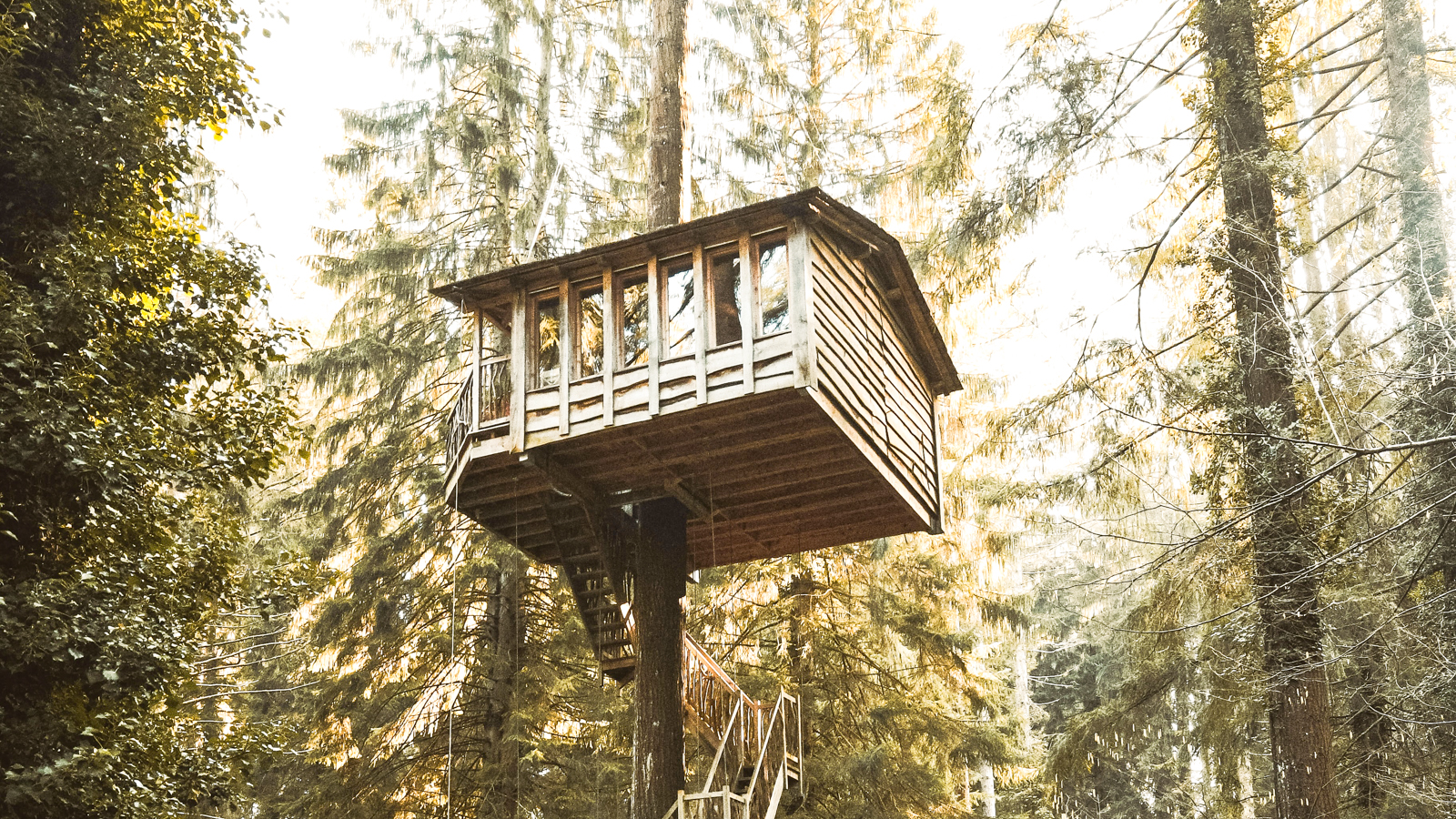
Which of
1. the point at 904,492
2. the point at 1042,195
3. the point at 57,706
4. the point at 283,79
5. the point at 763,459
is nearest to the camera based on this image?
the point at 57,706

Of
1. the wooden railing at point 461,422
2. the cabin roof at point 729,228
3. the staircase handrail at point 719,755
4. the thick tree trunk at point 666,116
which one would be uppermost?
the thick tree trunk at point 666,116

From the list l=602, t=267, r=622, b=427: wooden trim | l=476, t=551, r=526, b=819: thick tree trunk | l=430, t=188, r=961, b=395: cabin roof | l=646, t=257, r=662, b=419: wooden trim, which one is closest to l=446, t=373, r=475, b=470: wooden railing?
l=430, t=188, r=961, b=395: cabin roof

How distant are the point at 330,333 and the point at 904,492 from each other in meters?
9.62

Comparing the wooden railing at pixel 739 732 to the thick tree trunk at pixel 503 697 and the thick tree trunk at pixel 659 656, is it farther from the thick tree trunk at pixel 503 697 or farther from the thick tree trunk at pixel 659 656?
the thick tree trunk at pixel 503 697

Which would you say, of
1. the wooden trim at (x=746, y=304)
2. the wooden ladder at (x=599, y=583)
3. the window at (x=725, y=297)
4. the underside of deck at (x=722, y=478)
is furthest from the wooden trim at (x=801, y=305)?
the wooden ladder at (x=599, y=583)

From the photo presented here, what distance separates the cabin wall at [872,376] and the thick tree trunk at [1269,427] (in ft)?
10.6

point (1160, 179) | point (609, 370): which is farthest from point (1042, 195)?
point (609, 370)

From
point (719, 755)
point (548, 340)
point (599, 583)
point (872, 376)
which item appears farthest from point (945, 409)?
point (548, 340)

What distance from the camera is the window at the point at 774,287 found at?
10.2 meters

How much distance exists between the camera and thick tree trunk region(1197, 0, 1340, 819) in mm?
→ 10172

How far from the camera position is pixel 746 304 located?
10.2 meters

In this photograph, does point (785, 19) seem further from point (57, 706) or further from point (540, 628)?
point (57, 706)

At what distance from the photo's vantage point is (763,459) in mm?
→ 11398

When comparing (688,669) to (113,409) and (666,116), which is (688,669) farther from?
(113,409)
